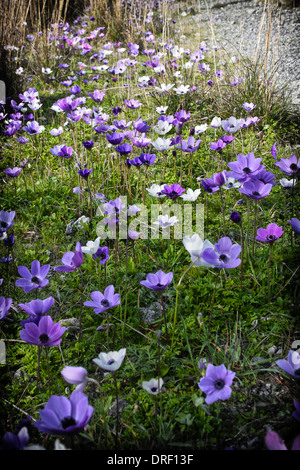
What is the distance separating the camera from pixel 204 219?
2.09 meters

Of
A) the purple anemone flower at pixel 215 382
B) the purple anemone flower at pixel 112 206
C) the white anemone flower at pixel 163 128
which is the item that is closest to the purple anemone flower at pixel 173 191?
the purple anemone flower at pixel 112 206

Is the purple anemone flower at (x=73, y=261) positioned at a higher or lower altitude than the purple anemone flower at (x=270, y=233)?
lower

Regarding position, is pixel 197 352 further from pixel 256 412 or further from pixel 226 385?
pixel 226 385

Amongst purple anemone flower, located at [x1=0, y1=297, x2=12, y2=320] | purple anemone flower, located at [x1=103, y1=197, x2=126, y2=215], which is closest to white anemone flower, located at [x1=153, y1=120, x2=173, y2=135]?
purple anemone flower, located at [x1=103, y1=197, x2=126, y2=215]

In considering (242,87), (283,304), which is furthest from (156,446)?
(242,87)

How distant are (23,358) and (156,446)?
66cm

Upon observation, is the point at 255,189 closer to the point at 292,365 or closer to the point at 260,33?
the point at 292,365

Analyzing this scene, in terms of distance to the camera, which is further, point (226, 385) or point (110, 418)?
point (110, 418)

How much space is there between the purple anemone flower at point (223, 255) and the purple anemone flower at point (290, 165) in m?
0.55

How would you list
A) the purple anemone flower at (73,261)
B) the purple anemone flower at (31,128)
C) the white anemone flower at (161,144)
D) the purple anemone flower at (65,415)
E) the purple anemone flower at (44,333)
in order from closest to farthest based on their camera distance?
the purple anemone flower at (65,415), the purple anemone flower at (44,333), the purple anemone flower at (73,261), the white anemone flower at (161,144), the purple anemone flower at (31,128)

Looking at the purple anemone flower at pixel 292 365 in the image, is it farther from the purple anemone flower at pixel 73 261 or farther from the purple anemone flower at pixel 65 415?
the purple anemone flower at pixel 73 261

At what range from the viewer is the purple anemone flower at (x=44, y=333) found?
1.03 meters

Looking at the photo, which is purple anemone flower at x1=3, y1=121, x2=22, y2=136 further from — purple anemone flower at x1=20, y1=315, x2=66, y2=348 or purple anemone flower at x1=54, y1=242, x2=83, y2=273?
purple anemone flower at x1=20, y1=315, x2=66, y2=348

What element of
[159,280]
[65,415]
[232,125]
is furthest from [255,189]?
[65,415]
